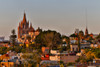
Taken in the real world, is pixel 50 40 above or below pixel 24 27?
below

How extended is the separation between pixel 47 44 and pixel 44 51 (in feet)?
25.7

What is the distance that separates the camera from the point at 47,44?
62469 millimetres

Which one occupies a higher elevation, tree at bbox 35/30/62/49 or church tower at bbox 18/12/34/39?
church tower at bbox 18/12/34/39

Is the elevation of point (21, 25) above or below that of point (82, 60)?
above

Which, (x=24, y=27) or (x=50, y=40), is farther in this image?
(x=24, y=27)

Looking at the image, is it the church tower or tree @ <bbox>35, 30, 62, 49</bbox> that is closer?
tree @ <bbox>35, 30, 62, 49</bbox>

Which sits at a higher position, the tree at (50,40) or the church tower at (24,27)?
the church tower at (24,27)

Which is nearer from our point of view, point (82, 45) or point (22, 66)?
point (22, 66)

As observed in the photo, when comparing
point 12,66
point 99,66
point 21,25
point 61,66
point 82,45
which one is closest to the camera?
point 99,66

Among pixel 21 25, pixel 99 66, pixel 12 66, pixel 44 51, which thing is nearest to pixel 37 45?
pixel 44 51

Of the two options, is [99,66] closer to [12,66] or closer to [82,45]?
[12,66]

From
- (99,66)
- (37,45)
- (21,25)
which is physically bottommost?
(99,66)

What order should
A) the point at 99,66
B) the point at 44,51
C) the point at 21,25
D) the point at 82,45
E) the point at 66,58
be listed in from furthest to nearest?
the point at 21,25 < the point at 82,45 < the point at 44,51 < the point at 66,58 < the point at 99,66

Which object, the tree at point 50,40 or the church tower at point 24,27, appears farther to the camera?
the church tower at point 24,27
